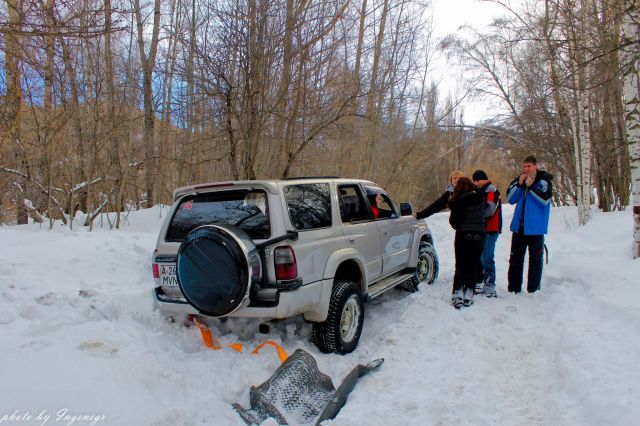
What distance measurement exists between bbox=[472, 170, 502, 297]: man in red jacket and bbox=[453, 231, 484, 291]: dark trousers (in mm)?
462

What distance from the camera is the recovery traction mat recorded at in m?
2.99

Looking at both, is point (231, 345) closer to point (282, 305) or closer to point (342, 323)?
point (282, 305)

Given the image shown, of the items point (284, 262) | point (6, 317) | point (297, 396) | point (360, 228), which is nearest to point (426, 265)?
point (360, 228)

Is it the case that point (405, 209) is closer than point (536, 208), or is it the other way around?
point (536, 208)

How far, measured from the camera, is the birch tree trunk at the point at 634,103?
5848 millimetres

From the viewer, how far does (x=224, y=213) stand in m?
3.93


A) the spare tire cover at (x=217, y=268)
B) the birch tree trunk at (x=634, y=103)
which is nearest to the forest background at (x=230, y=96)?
the birch tree trunk at (x=634, y=103)

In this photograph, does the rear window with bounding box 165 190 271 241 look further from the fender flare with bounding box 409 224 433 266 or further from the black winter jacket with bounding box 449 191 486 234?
the fender flare with bounding box 409 224 433 266

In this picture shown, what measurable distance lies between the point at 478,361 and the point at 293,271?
1904 mm

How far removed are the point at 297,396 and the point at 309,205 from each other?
5.99 feet

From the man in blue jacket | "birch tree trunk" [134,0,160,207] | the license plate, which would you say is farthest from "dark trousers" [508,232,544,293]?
"birch tree trunk" [134,0,160,207]

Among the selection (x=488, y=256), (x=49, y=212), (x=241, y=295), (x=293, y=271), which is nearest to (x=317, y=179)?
(x=293, y=271)

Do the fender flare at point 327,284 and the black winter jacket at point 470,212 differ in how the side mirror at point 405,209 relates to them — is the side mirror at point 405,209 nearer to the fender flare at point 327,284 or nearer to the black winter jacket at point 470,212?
the black winter jacket at point 470,212

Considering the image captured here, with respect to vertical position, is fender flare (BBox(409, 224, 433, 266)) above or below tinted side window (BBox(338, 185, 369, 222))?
below
